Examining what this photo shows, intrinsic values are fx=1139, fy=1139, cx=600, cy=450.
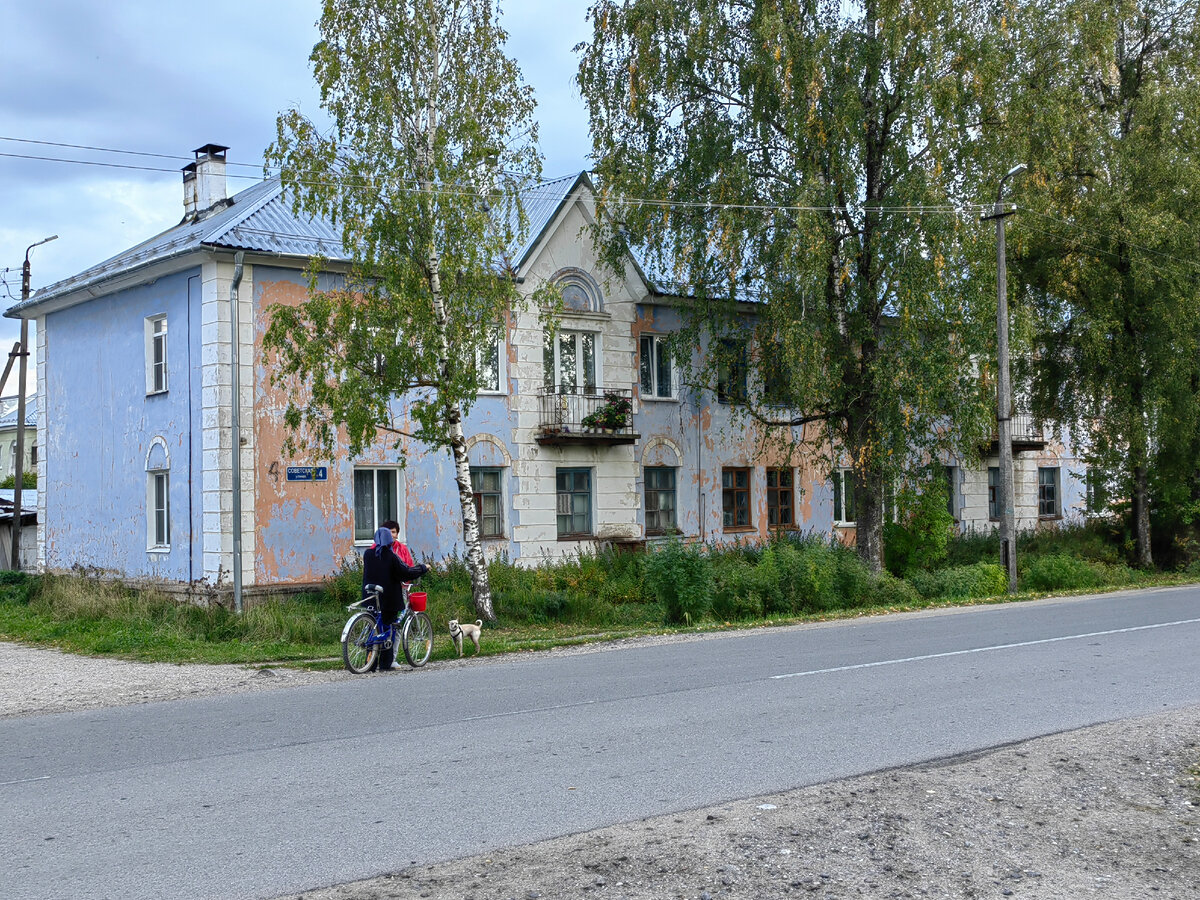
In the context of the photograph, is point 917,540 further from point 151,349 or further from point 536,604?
point 151,349

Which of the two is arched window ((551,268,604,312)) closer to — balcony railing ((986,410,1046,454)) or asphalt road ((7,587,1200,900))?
asphalt road ((7,587,1200,900))

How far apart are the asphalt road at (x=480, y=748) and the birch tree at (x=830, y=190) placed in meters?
8.93

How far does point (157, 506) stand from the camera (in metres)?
22.9

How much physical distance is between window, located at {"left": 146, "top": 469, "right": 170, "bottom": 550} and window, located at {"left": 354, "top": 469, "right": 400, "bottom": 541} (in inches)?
150

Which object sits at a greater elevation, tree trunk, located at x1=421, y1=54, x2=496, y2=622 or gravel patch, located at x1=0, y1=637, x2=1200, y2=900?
tree trunk, located at x1=421, y1=54, x2=496, y2=622

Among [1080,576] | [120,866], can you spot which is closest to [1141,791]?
[120,866]

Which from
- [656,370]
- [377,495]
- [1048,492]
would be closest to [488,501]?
[377,495]

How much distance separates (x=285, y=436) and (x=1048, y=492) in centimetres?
2670

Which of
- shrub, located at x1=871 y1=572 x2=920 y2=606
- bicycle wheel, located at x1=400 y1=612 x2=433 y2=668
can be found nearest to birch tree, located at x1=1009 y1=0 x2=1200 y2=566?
shrub, located at x1=871 y1=572 x2=920 y2=606

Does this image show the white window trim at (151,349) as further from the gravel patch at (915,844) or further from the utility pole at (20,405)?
the gravel patch at (915,844)

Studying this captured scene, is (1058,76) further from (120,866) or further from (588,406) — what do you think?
(120,866)

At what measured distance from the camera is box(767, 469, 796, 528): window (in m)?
29.3

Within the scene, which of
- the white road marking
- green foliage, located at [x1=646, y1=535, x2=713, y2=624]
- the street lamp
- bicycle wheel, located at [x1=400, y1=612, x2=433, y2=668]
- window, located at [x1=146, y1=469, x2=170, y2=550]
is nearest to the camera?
the white road marking

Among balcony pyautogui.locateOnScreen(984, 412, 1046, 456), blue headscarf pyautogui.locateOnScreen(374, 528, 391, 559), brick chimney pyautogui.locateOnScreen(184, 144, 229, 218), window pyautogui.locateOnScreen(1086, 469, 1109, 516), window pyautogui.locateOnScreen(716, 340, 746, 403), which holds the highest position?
brick chimney pyautogui.locateOnScreen(184, 144, 229, 218)
